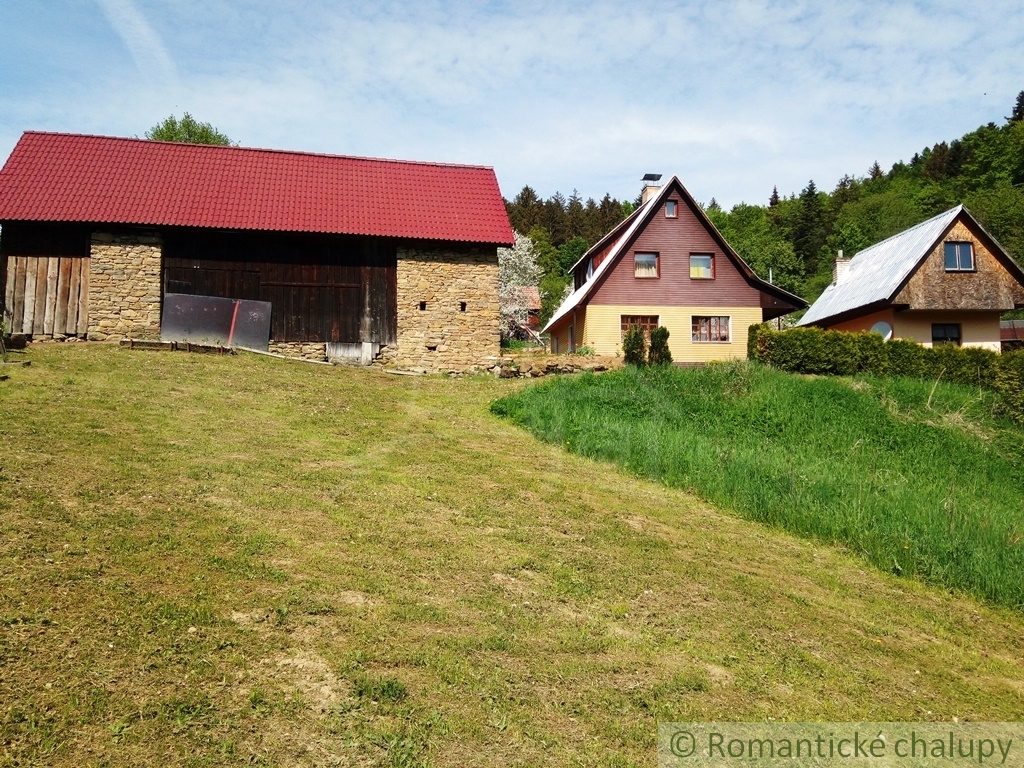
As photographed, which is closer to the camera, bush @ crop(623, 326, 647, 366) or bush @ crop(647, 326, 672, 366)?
bush @ crop(647, 326, 672, 366)

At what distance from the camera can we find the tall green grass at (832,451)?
9.67 meters

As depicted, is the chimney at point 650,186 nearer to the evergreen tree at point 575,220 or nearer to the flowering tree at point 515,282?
the flowering tree at point 515,282

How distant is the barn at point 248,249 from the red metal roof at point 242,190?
0.19 feet

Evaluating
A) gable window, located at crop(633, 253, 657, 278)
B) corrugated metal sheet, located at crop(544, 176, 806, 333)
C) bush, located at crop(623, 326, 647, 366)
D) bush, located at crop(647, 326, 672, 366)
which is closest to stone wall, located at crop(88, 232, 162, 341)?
bush, located at crop(623, 326, 647, 366)

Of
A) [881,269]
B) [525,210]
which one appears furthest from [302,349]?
[525,210]

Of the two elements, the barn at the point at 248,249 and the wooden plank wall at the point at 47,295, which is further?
the barn at the point at 248,249

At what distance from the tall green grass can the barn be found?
647 cm

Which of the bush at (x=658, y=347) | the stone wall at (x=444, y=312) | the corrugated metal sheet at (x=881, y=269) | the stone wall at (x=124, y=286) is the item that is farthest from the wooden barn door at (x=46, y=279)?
the corrugated metal sheet at (x=881, y=269)

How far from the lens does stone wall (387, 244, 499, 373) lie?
23594 millimetres

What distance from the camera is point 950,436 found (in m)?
16.7

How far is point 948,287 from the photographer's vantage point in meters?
28.0

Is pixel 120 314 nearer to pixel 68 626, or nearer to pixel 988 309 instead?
pixel 68 626

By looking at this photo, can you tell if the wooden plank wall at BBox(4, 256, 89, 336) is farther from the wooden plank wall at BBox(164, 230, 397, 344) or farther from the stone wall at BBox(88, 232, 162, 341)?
the wooden plank wall at BBox(164, 230, 397, 344)

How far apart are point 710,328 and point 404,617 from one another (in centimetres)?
2591
